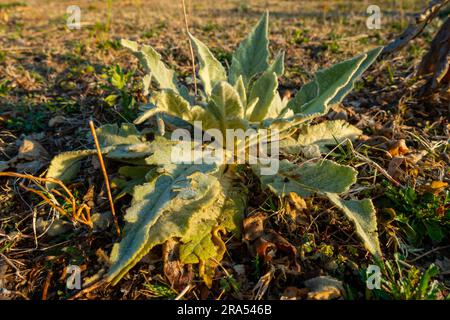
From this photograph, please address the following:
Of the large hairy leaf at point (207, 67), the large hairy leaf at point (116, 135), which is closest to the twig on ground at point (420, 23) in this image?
the large hairy leaf at point (207, 67)

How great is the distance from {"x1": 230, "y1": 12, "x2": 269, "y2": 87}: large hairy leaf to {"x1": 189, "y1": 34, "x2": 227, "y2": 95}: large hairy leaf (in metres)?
0.09

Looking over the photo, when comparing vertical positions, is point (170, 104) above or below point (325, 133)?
above

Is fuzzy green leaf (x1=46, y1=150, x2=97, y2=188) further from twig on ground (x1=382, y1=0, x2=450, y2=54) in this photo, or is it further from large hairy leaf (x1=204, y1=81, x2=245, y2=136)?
twig on ground (x1=382, y1=0, x2=450, y2=54)

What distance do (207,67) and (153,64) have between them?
34 cm

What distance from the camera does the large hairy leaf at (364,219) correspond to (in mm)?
1457

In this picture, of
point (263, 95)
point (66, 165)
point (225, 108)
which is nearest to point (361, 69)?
point (263, 95)

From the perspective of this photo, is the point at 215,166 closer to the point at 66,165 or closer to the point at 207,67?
the point at 207,67

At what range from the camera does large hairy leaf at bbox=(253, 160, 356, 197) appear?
1.58 meters

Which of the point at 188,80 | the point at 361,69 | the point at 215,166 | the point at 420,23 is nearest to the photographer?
the point at 215,166

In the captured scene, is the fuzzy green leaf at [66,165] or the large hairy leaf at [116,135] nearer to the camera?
the fuzzy green leaf at [66,165]

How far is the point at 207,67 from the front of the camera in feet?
6.94

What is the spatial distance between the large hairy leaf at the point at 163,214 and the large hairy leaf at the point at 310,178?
31 cm

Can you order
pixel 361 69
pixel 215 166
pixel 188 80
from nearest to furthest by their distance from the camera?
pixel 215 166 < pixel 361 69 < pixel 188 80

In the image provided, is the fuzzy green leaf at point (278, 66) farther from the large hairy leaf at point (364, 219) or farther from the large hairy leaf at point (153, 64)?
the large hairy leaf at point (364, 219)
